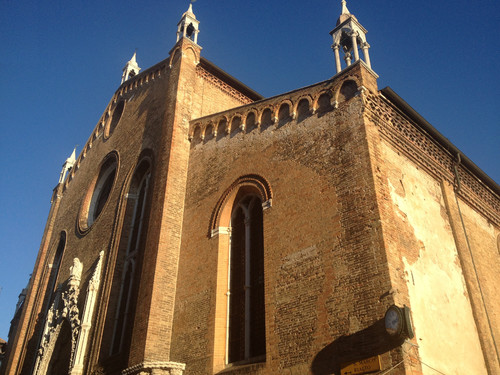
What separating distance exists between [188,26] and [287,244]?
401 inches

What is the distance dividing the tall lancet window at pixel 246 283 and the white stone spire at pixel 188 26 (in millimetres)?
7512

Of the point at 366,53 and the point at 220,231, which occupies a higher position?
the point at 366,53

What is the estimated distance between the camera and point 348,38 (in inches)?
442

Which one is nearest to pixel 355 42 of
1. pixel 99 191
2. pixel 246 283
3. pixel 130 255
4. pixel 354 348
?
pixel 246 283

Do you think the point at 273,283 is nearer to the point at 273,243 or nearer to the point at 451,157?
the point at 273,243

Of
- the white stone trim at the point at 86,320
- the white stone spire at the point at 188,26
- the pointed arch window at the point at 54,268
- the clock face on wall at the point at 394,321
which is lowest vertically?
the clock face on wall at the point at 394,321

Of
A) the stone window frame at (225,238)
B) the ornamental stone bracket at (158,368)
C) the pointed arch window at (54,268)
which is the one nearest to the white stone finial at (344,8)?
the stone window frame at (225,238)

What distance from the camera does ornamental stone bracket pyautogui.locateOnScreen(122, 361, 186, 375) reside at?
383 inches

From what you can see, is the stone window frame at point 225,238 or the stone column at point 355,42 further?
the stone column at point 355,42

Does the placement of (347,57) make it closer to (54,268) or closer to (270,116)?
(270,116)

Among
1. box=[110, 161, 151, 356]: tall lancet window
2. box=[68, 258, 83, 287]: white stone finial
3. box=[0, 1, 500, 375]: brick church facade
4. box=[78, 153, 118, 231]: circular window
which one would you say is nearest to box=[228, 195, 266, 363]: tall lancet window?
box=[0, 1, 500, 375]: brick church facade

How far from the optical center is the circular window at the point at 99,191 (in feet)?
56.9

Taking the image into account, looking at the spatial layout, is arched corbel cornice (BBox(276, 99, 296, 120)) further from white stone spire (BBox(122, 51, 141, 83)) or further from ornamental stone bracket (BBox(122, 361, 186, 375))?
white stone spire (BBox(122, 51, 141, 83))

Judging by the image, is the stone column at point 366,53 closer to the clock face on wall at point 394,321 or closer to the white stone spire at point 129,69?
the clock face on wall at point 394,321
